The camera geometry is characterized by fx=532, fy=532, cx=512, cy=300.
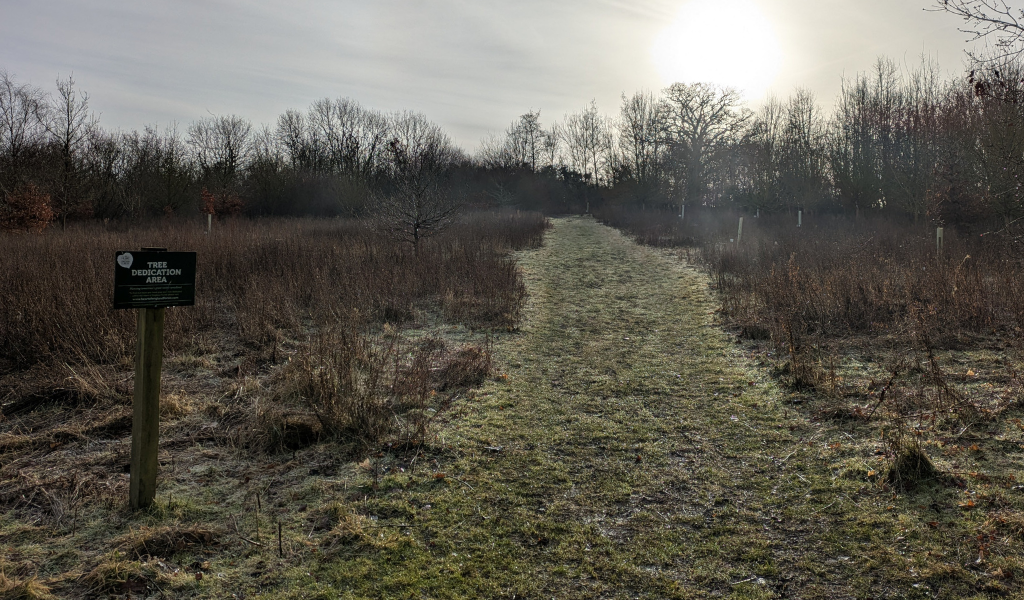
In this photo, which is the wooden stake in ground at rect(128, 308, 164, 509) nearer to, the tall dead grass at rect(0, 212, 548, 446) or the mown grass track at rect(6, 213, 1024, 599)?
the mown grass track at rect(6, 213, 1024, 599)

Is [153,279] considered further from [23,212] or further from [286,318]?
[23,212]

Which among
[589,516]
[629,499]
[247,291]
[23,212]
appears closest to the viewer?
[589,516]

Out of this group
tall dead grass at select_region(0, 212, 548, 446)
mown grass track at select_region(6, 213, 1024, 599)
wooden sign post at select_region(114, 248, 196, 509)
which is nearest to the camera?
mown grass track at select_region(6, 213, 1024, 599)

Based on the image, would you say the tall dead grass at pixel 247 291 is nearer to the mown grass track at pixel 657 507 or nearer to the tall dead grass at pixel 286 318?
the tall dead grass at pixel 286 318

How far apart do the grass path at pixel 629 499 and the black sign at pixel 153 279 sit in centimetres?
196

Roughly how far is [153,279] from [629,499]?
341 centimetres

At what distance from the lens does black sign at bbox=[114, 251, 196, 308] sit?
10.1 feet

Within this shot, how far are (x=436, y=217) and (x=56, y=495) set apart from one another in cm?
1189

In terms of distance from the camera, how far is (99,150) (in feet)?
92.5

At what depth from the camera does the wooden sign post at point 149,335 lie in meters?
3.18

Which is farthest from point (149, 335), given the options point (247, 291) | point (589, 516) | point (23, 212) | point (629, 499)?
point (23, 212)

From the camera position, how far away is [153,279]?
3227mm

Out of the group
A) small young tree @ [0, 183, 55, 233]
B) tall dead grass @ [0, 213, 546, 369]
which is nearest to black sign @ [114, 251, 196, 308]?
tall dead grass @ [0, 213, 546, 369]

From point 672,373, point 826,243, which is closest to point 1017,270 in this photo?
point 826,243
